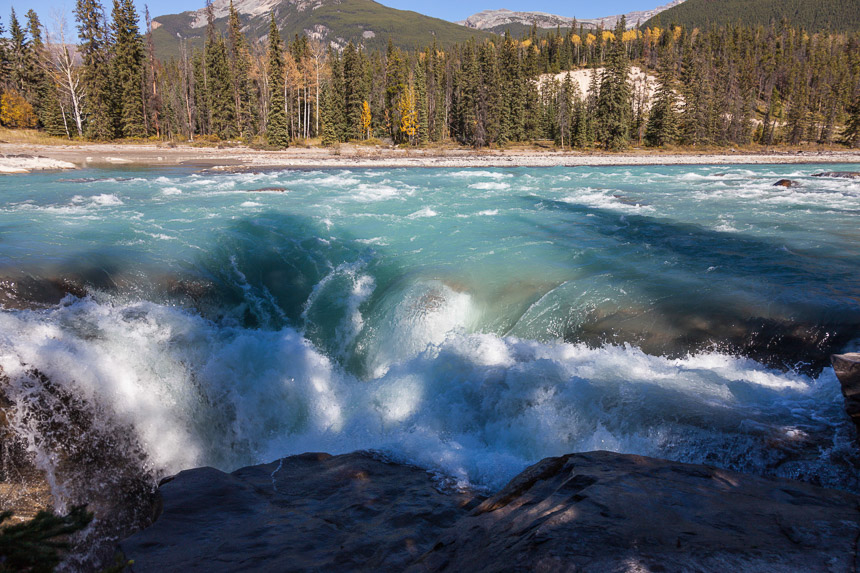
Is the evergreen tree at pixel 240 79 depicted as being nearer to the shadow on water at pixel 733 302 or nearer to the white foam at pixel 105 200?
the white foam at pixel 105 200

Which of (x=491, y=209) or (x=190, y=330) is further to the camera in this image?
(x=491, y=209)

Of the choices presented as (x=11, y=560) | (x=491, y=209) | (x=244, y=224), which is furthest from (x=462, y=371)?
(x=491, y=209)

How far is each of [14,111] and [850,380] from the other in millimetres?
77391

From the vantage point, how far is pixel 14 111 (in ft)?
185

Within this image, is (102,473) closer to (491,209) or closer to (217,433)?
(217,433)

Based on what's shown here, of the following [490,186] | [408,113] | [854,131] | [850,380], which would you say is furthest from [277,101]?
[854,131]

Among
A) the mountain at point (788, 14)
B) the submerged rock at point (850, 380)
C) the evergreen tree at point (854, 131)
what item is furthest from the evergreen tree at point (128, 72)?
the mountain at point (788, 14)

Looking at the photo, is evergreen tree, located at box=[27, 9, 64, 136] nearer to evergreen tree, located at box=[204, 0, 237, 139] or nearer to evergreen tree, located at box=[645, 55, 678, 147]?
evergreen tree, located at box=[204, 0, 237, 139]

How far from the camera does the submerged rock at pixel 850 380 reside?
4.48m

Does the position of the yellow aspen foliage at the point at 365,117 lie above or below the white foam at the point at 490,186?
above

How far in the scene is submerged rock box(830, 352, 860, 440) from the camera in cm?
448

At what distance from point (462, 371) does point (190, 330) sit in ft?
14.8

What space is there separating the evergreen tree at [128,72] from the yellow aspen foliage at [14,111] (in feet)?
43.1

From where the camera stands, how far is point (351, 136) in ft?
203
